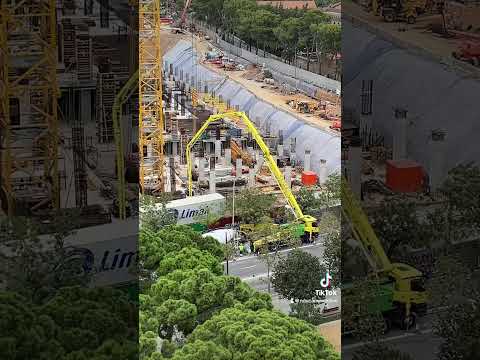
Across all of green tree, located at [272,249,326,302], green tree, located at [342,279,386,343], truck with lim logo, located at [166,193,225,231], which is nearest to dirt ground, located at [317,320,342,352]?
green tree, located at [342,279,386,343]

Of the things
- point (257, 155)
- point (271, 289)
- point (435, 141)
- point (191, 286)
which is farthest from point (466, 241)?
point (257, 155)

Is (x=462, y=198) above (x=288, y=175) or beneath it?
above

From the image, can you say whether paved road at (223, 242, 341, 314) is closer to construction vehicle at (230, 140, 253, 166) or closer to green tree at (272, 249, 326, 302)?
green tree at (272, 249, 326, 302)

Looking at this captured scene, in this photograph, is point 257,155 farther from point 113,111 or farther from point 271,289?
point 113,111

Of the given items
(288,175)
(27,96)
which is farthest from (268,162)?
(27,96)

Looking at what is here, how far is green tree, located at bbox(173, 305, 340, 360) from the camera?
12.6 ft

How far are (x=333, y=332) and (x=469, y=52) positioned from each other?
1.41m

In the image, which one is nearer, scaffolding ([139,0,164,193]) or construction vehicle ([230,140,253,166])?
scaffolding ([139,0,164,193])

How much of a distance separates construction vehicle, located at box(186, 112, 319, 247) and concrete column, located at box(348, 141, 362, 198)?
21.4 inches

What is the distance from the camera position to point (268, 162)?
18.1 ft

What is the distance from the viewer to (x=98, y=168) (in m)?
4.02

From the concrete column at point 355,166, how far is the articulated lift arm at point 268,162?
1.90 ft

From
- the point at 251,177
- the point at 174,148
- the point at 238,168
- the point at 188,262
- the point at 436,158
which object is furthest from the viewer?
the point at 238,168

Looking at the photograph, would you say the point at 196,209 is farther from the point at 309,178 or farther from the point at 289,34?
the point at 289,34
